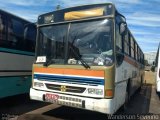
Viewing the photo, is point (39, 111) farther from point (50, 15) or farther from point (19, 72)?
point (50, 15)

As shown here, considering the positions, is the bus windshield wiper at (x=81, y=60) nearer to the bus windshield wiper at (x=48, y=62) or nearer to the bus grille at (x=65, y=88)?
the bus grille at (x=65, y=88)

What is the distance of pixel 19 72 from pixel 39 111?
149 centimetres

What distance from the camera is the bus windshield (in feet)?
23.8

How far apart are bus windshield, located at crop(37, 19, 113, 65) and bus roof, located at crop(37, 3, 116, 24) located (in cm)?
16

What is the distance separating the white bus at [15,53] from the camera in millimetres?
8727

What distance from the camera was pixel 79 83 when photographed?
7.37 m

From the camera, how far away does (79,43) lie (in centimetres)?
764

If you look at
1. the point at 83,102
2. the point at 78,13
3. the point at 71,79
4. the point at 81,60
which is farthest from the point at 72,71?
the point at 78,13

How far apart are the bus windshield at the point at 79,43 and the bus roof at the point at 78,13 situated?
165 mm

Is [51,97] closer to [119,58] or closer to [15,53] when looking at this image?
[119,58]

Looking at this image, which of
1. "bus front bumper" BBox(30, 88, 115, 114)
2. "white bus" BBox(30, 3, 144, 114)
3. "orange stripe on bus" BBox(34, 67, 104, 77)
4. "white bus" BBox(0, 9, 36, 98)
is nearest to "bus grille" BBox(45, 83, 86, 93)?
"white bus" BBox(30, 3, 144, 114)

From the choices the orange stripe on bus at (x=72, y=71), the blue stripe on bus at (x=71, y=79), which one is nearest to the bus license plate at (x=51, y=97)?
the blue stripe on bus at (x=71, y=79)

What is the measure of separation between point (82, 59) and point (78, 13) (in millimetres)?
1304

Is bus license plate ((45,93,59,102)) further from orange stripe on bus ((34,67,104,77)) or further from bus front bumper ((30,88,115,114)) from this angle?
orange stripe on bus ((34,67,104,77))
